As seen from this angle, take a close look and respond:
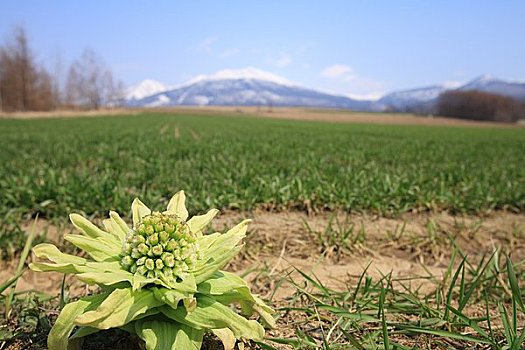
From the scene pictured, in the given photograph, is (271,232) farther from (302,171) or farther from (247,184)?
(302,171)

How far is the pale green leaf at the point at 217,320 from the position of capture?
1.25 meters

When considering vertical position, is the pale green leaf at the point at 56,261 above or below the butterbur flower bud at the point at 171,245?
below

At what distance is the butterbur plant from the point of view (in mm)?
1209

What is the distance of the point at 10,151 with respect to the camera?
9.03 meters

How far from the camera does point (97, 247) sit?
1.39 metres

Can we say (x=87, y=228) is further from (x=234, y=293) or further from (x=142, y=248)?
(x=234, y=293)

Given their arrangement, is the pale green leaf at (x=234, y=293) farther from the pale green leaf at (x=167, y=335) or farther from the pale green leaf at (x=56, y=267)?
the pale green leaf at (x=56, y=267)

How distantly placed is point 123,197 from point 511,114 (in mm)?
126103

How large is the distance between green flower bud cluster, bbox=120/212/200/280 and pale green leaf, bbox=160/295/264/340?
0.39 ft

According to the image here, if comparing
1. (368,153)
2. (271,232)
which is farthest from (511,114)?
(271,232)

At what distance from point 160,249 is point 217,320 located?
30 centimetres

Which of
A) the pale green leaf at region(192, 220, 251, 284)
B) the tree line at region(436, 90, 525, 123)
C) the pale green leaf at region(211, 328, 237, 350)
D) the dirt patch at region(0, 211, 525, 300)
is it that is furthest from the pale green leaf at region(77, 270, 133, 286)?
the tree line at region(436, 90, 525, 123)

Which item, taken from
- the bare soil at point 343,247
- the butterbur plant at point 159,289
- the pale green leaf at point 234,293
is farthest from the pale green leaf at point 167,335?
the bare soil at point 343,247

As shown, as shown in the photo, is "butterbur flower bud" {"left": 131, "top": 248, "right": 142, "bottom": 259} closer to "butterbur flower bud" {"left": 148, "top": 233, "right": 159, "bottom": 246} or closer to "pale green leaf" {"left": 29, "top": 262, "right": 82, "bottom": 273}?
"butterbur flower bud" {"left": 148, "top": 233, "right": 159, "bottom": 246}
